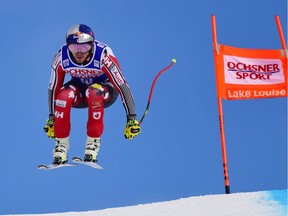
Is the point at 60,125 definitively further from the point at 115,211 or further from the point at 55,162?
the point at 115,211

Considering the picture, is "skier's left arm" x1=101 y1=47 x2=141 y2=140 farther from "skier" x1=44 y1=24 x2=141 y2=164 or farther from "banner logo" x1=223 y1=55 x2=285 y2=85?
"banner logo" x1=223 y1=55 x2=285 y2=85

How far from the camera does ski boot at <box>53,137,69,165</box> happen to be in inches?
303

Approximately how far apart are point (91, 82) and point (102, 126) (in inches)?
26.2

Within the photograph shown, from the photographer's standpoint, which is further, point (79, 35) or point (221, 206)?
point (221, 206)

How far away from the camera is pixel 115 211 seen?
14422 millimetres

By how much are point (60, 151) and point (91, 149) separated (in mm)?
415

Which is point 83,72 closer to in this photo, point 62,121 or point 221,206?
point 62,121

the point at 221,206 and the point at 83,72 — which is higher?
the point at 83,72

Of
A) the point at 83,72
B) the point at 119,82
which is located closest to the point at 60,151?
the point at 83,72

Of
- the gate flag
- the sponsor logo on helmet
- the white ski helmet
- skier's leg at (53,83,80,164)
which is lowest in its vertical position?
skier's leg at (53,83,80,164)

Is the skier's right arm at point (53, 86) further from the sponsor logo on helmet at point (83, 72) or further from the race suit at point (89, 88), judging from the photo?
the sponsor logo on helmet at point (83, 72)

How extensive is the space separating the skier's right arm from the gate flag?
4.81 metres

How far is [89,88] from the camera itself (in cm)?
781

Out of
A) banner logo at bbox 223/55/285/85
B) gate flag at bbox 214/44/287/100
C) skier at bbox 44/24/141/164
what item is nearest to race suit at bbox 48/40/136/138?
skier at bbox 44/24/141/164
